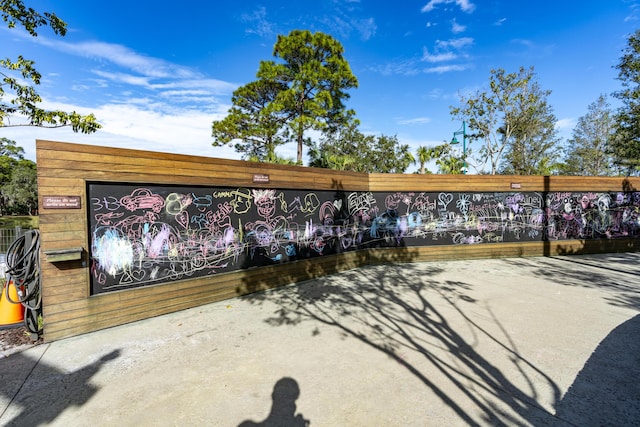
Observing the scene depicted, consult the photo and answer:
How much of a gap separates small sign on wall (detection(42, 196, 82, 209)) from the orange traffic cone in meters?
1.50

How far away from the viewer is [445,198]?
9.84 m

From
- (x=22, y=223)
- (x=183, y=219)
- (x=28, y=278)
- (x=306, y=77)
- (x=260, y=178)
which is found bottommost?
(x=28, y=278)

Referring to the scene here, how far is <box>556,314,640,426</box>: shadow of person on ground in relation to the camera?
2.70 m

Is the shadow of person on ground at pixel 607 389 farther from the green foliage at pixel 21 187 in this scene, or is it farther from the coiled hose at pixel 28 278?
the green foliage at pixel 21 187

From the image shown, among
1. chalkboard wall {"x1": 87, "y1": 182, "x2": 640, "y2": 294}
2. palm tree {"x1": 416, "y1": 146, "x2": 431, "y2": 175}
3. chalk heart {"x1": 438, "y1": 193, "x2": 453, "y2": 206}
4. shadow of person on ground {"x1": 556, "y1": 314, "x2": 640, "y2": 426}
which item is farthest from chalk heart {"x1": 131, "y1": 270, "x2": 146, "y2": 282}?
palm tree {"x1": 416, "y1": 146, "x2": 431, "y2": 175}

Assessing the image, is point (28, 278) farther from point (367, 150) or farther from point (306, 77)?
point (367, 150)

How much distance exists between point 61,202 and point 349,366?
4.77 meters

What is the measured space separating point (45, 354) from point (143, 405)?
2202 mm

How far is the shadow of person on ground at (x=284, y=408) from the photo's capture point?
2.63m

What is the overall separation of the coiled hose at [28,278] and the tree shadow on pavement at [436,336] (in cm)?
333

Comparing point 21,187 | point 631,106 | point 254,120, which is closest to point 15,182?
point 21,187

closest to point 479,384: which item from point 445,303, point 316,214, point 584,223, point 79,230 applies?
point 445,303

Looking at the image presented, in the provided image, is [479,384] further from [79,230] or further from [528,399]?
[79,230]

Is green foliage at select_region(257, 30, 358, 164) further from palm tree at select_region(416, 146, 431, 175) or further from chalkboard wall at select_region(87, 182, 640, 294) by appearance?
chalkboard wall at select_region(87, 182, 640, 294)
